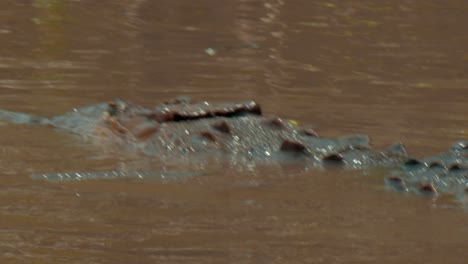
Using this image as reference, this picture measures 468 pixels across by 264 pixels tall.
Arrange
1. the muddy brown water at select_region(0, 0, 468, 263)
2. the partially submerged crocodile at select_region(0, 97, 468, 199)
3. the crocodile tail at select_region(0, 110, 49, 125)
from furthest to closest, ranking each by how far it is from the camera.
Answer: the crocodile tail at select_region(0, 110, 49, 125) → the partially submerged crocodile at select_region(0, 97, 468, 199) → the muddy brown water at select_region(0, 0, 468, 263)

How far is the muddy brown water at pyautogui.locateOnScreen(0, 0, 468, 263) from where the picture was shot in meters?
4.62

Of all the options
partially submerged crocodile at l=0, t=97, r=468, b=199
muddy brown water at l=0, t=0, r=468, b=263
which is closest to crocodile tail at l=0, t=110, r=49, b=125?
partially submerged crocodile at l=0, t=97, r=468, b=199

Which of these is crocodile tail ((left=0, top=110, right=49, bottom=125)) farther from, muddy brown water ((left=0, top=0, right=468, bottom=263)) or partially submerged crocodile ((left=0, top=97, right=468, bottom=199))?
muddy brown water ((left=0, top=0, right=468, bottom=263))

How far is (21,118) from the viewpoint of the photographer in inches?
275

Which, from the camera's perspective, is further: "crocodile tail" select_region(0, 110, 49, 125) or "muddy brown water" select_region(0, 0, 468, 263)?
"crocodile tail" select_region(0, 110, 49, 125)

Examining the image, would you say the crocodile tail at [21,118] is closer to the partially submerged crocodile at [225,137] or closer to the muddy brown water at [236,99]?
the partially submerged crocodile at [225,137]

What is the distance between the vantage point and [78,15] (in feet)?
36.8

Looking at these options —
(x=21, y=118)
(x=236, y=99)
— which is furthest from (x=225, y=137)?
(x=236, y=99)

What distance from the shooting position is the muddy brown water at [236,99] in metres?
4.62

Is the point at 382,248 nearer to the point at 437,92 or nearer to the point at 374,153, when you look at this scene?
the point at 374,153

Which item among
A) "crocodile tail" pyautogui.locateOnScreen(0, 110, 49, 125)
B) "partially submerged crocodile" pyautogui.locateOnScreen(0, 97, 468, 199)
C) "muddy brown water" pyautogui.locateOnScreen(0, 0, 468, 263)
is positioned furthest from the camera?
"crocodile tail" pyautogui.locateOnScreen(0, 110, 49, 125)

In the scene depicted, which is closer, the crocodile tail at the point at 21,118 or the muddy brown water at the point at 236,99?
the muddy brown water at the point at 236,99

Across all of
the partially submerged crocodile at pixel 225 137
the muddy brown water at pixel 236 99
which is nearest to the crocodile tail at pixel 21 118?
the partially submerged crocodile at pixel 225 137

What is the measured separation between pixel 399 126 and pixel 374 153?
1.25m
